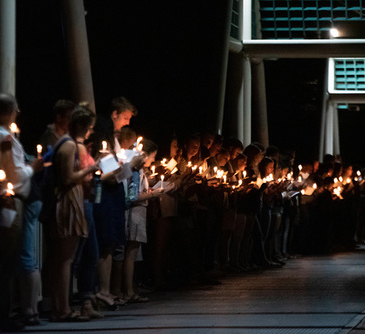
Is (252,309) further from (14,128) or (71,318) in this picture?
(14,128)

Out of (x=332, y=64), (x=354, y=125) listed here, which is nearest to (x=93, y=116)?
(x=332, y=64)

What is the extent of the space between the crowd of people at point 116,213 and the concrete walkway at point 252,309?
0.37 m

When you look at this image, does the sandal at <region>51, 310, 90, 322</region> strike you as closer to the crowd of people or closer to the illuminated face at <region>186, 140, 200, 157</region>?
the crowd of people

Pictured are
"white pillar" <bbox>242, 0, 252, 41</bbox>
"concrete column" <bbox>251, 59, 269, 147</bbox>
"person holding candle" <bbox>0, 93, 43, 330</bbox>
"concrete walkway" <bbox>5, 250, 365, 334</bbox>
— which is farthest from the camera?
"concrete column" <bbox>251, 59, 269, 147</bbox>

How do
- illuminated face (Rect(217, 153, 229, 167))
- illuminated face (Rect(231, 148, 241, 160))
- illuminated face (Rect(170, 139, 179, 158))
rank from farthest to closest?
illuminated face (Rect(231, 148, 241, 160)), illuminated face (Rect(217, 153, 229, 167)), illuminated face (Rect(170, 139, 179, 158))

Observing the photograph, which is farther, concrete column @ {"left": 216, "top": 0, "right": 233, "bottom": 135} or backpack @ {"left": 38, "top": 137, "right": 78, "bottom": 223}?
concrete column @ {"left": 216, "top": 0, "right": 233, "bottom": 135}

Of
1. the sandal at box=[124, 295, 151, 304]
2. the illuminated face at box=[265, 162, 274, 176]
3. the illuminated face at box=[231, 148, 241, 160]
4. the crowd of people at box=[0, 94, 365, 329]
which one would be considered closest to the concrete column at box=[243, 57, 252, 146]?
the crowd of people at box=[0, 94, 365, 329]

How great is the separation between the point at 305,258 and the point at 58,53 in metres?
8.71

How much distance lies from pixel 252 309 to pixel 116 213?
1.59 metres

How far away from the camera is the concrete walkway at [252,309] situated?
980cm

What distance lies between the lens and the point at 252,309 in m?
11.4

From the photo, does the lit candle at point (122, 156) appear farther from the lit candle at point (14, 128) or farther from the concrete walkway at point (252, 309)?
the lit candle at point (14, 128)

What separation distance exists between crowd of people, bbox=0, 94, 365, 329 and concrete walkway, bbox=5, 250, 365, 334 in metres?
0.37

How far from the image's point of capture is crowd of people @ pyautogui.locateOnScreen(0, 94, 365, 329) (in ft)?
32.4
